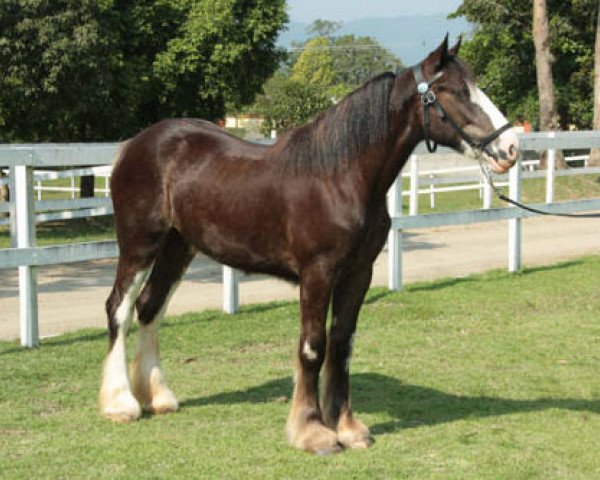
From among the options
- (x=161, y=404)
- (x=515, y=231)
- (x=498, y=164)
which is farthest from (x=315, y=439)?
(x=515, y=231)

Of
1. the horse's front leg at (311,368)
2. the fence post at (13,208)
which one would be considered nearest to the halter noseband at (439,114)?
the horse's front leg at (311,368)

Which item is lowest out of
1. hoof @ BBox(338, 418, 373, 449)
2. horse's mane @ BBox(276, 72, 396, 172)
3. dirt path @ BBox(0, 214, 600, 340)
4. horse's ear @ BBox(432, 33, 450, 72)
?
hoof @ BBox(338, 418, 373, 449)

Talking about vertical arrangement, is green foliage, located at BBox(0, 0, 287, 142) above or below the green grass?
above

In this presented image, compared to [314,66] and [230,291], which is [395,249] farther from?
[314,66]

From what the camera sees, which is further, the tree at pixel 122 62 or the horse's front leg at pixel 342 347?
the tree at pixel 122 62

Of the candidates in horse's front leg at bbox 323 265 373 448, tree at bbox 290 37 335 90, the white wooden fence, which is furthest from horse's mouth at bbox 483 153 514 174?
tree at bbox 290 37 335 90

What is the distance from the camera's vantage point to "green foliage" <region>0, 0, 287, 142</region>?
16516 mm

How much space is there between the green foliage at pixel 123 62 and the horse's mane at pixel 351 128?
38.5ft

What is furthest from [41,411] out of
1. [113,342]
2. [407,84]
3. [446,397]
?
[407,84]

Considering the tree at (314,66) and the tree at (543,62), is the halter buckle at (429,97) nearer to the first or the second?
the tree at (543,62)

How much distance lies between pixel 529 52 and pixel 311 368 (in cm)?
3371

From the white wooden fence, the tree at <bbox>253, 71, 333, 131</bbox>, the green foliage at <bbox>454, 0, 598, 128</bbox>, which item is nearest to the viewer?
the white wooden fence

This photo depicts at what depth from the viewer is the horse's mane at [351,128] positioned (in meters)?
5.38

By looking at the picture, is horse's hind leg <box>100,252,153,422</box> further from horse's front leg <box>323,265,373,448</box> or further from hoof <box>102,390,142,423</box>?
horse's front leg <box>323,265,373,448</box>
